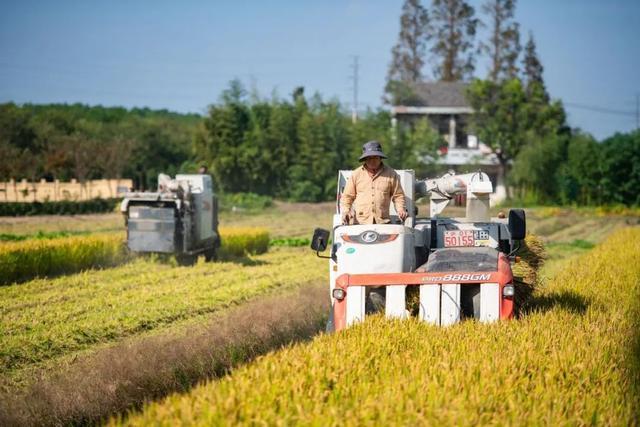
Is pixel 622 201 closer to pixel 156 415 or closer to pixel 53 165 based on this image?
pixel 53 165

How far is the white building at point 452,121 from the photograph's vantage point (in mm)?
52625

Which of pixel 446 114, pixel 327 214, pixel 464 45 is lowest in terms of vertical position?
pixel 327 214

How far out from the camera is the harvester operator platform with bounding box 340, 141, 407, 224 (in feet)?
27.3

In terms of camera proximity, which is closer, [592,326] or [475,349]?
[475,349]

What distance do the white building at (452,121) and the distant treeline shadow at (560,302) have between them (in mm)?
41484

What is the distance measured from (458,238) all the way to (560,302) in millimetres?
1391

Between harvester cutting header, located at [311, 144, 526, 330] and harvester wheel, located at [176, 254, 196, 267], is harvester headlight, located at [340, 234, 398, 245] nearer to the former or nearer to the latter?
Result: harvester cutting header, located at [311, 144, 526, 330]

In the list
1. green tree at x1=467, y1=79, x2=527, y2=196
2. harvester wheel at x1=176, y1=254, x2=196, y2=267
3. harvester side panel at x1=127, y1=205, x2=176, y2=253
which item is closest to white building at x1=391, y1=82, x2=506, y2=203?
green tree at x1=467, y1=79, x2=527, y2=196

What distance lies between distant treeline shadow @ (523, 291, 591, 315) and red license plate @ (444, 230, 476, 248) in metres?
0.94

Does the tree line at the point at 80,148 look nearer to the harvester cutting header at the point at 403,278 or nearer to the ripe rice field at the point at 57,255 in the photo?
the ripe rice field at the point at 57,255

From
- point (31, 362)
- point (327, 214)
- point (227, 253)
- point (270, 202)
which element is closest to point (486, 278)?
point (31, 362)

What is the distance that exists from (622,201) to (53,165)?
32.6m

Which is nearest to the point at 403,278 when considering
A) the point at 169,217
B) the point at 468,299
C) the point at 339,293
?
the point at 339,293

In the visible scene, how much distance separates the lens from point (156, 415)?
178 inches
